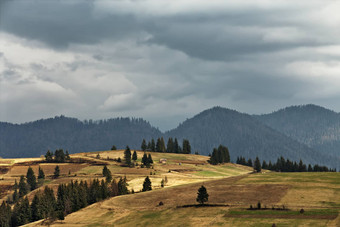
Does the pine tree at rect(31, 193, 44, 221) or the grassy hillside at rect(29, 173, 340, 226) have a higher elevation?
the grassy hillside at rect(29, 173, 340, 226)

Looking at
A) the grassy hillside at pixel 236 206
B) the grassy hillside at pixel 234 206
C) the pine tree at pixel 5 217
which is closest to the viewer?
the grassy hillside at pixel 236 206

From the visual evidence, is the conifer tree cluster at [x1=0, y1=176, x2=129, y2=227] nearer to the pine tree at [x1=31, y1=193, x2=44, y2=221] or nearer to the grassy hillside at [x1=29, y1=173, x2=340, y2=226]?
the pine tree at [x1=31, y1=193, x2=44, y2=221]

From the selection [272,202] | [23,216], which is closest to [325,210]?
[272,202]

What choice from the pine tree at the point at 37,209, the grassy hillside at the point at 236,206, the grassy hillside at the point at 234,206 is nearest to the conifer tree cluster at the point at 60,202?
the pine tree at the point at 37,209

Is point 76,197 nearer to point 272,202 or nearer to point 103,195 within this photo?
point 103,195

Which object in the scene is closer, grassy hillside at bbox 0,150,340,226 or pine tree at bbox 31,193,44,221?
grassy hillside at bbox 0,150,340,226

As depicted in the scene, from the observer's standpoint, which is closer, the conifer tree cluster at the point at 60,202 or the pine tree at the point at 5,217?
the conifer tree cluster at the point at 60,202

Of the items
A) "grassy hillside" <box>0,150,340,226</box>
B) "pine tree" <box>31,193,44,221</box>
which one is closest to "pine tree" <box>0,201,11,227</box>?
"pine tree" <box>31,193,44,221</box>

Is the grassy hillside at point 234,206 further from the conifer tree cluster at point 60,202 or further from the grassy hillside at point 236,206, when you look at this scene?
the conifer tree cluster at point 60,202

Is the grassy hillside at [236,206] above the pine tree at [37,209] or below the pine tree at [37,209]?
above

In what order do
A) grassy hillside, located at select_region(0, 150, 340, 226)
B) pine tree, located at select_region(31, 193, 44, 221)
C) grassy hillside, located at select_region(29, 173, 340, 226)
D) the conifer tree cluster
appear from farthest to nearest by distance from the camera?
pine tree, located at select_region(31, 193, 44, 221) < the conifer tree cluster < grassy hillside, located at select_region(0, 150, 340, 226) < grassy hillside, located at select_region(29, 173, 340, 226)

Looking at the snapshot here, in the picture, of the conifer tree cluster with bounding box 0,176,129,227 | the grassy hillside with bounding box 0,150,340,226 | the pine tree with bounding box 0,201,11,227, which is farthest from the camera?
the pine tree with bounding box 0,201,11,227

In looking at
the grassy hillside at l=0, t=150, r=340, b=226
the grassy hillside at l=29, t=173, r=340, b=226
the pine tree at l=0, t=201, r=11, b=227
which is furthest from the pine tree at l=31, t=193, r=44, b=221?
the grassy hillside at l=29, t=173, r=340, b=226

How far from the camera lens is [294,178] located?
507 ft
